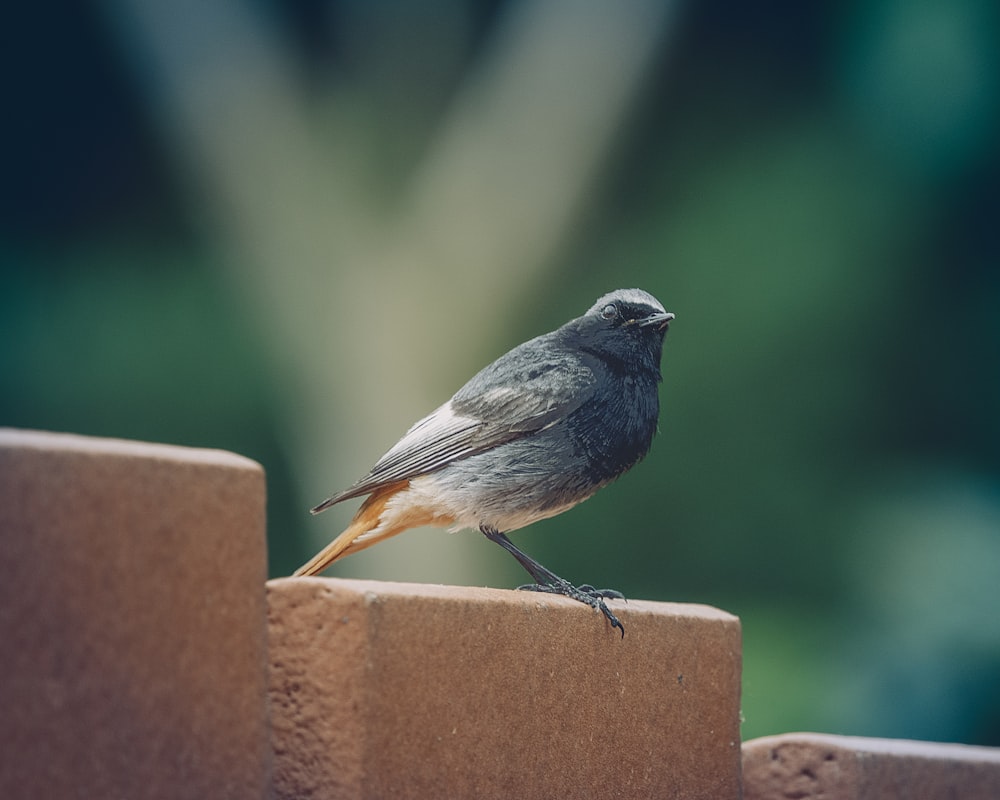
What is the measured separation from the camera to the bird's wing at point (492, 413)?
3.90 metres

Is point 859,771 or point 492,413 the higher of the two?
point 492,413

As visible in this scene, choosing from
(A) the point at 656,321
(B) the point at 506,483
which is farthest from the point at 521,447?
(A) the point at 656,321

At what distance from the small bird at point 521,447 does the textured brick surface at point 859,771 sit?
0.78m

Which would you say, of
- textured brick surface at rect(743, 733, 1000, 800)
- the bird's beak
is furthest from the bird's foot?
the bird's beak

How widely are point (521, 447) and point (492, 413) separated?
148mm

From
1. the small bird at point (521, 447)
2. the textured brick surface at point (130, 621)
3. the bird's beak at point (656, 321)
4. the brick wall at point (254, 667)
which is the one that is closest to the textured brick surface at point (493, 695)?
the brick wall at point (254, 667)

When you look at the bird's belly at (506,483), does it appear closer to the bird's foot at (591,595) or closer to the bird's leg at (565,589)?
the bird's leg at (565,589)

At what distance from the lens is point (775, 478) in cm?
1111

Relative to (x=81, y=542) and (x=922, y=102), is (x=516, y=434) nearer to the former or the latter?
(x=81, y=542)

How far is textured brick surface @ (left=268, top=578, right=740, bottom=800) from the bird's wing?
2.40 feet

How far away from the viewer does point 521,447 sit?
156 inches

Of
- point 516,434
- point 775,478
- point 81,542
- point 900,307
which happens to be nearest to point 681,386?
point 775,478

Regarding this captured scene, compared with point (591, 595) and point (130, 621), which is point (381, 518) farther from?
point (130, 621)

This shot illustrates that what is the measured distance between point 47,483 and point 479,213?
9.08 metres
